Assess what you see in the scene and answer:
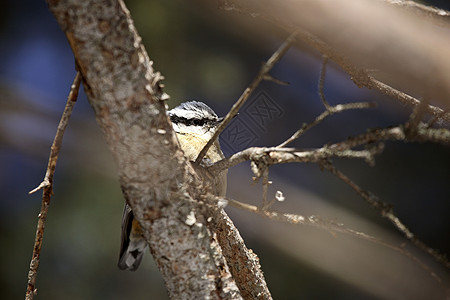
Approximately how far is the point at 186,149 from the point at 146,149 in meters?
0.56

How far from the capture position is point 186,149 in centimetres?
122

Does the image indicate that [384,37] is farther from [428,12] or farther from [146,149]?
[146,149]

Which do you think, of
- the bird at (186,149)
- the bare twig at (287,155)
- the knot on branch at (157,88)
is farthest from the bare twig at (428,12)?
the bird at (186,149)

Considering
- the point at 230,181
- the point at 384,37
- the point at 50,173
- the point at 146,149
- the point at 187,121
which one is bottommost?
the point at 230,181

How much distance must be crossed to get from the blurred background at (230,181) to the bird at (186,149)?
1.68ft

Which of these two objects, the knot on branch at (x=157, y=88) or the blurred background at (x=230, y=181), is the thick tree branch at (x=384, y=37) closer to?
the knot on branch at (x=157, y=88)

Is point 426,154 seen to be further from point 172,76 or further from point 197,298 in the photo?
point 197,298

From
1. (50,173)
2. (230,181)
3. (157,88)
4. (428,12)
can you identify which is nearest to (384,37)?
(428,12)

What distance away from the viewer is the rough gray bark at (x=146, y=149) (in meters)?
0.61

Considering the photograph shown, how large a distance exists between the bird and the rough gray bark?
31 cm

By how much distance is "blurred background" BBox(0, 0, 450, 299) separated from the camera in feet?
6.40

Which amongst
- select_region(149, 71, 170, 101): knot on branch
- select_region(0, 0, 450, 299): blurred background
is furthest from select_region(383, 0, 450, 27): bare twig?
select_region(0, 0, 450, 299): blurred background

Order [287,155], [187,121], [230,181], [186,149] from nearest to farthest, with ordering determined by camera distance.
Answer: [287,155] < [186,149] < [187,121] < [230,181]

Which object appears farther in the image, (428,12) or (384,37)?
(428,12)
